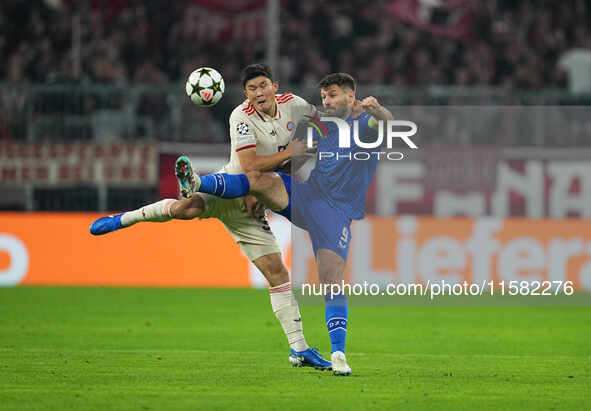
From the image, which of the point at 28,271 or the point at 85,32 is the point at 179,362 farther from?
the point at 85,32

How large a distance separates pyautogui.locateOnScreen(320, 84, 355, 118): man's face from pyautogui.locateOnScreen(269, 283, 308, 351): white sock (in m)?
1.51

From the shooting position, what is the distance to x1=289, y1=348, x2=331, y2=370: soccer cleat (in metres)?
7.82

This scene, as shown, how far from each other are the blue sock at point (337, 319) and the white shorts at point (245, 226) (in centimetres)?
89

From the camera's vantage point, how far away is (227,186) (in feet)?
25.1

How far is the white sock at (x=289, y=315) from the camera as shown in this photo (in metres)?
7.96

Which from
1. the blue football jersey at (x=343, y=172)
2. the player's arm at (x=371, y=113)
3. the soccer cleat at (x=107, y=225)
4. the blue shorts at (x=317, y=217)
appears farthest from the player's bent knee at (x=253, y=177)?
the soccer cleat at (x=107, y=225)

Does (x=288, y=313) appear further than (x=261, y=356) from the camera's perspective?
No

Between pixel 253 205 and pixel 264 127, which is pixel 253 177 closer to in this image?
pixel 253 205

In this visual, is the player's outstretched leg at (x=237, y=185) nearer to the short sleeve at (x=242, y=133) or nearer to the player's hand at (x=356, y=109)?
the short sleeve at (x=242, y=133)

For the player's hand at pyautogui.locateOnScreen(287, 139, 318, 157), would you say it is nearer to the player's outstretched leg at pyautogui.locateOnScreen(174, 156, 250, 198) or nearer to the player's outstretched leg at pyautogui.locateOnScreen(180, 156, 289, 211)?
the player's outstretched leg at pyautogui.locateOnScreen(180, 156, 289, 211)

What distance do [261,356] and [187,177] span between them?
6.19ft

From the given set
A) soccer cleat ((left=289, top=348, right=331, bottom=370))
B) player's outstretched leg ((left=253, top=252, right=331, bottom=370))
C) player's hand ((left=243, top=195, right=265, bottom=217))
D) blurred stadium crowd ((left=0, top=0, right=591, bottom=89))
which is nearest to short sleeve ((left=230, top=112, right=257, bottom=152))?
player's hand ((left=243, top=195, right=265, bottom=217))

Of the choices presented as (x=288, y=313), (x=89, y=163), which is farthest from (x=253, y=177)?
(x=89, y=163)

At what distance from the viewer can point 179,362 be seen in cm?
818
